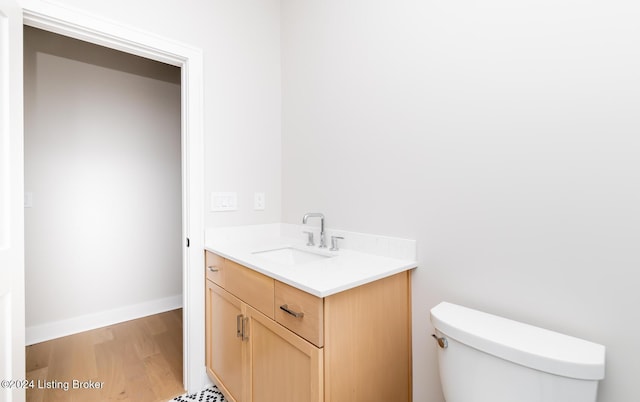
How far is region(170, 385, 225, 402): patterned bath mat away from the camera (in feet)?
5.13

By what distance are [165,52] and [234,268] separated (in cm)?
121

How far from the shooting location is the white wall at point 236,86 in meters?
1.61

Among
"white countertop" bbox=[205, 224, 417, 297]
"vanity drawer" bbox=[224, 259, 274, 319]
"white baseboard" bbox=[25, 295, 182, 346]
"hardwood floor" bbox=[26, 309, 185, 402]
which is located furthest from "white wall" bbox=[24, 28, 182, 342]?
"vanity drawer" bbox=[224, 259, 274, 319]

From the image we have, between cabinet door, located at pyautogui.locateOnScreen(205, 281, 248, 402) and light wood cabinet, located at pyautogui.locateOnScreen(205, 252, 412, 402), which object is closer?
light wood cabinet, located at pyautogui.locateOnScreen(205, 252, 412, 402)

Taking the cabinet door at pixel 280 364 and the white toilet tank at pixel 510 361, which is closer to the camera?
the white toilet tank at pixel 510 361

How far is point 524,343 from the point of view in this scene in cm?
80

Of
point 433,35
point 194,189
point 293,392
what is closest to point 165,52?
point 194,189

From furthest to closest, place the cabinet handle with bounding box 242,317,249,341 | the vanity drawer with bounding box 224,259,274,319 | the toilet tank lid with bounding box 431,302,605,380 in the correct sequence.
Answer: the cabinet handle with bounding box 242,317,249,341
the vanity drawer with bounding box 224,259,274,319
the toilet tank lid with bounding box 431,302,605,380

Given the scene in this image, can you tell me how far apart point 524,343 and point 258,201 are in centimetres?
153

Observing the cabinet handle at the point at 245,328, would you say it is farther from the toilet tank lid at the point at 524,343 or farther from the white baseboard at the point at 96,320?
the white baseboard at the point at 96,320

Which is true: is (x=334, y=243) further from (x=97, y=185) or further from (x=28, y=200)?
(x=28, y=200)

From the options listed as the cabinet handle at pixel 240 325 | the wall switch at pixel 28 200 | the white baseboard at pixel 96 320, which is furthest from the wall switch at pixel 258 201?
the wall switch at pixel 28 200

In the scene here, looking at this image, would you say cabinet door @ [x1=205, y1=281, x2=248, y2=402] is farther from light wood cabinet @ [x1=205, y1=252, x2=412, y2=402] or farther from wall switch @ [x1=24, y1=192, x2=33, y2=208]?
wall switch @ [x1=24, y1=192, x2=33, y2=208]

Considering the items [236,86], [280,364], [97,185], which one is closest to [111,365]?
[97,185]
